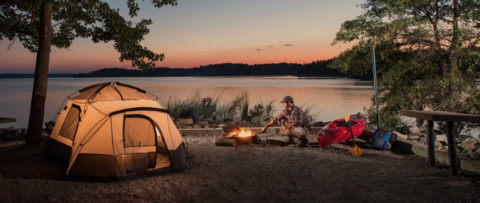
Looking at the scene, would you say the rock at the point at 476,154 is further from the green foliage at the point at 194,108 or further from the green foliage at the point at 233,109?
the green foliage at the point at 194,108

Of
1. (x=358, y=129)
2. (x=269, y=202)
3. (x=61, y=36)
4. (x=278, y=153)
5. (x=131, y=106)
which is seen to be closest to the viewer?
(x=269, y=202)

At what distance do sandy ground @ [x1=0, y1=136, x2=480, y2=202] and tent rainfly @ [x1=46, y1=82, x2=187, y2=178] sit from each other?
326mm

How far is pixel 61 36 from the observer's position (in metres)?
11.6

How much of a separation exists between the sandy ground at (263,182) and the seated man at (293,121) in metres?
1.16

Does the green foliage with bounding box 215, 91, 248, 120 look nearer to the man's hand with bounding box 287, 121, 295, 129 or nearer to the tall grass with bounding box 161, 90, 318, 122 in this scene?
the tall grass with bounding box 161, 90, 318, 122

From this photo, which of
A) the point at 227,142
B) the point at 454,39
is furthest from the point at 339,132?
the point at 454,39

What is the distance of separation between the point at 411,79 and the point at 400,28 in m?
1.61

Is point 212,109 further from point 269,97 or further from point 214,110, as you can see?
point 269,97

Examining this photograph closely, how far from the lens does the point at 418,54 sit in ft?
31.8

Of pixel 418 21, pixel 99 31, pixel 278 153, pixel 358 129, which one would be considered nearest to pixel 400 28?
pixel 418 21

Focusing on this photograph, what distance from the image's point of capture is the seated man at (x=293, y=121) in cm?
909

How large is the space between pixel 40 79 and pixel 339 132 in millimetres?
7859

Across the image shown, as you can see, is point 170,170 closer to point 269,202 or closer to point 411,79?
point 269,202

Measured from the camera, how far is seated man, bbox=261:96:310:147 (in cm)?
909
